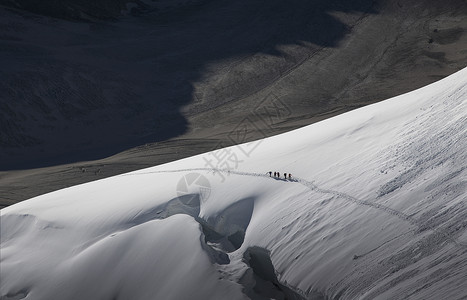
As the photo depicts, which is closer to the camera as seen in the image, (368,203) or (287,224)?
(368,203)

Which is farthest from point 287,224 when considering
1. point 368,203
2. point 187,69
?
point 187,69

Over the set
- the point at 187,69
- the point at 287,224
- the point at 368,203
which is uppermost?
the point at 368,203

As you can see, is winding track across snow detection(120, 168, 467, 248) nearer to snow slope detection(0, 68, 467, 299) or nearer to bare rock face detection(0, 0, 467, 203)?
snow slope detection(0, 68, 467, 299)

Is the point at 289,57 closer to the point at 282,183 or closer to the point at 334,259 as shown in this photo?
the point at 282,183

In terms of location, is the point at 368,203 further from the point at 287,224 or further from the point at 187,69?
the point at 187,69

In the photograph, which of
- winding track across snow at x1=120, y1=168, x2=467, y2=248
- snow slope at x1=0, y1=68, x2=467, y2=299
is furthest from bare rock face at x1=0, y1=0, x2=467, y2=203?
winding track across snow at x1=120, y1=168, x2=467, y2=248

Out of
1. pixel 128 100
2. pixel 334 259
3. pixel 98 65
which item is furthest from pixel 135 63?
pixel 334 259

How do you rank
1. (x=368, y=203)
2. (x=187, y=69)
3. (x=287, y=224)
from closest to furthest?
(x=368, y=203), (x=287, y=224), (x=187, y=69)
